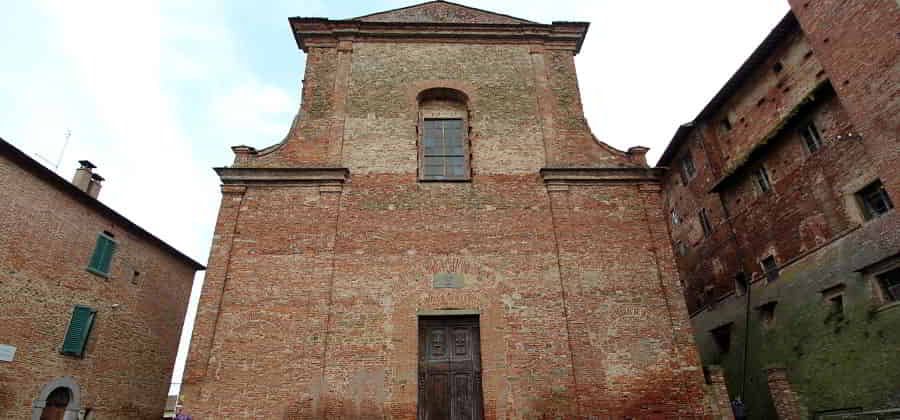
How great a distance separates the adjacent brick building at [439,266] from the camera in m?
8.45

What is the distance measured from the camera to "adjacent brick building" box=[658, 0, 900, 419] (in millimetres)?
10797

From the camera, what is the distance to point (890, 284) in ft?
35.5

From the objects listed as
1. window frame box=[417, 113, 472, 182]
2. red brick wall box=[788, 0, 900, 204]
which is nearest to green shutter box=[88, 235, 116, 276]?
window frame box=[417, 113, 472, 182]

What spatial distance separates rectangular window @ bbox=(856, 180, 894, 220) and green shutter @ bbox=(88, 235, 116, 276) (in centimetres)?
2011

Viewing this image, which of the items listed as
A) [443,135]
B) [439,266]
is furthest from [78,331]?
[443,135]

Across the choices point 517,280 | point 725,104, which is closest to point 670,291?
point 517,280

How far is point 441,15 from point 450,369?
9.26 metres

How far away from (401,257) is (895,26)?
11622 mm

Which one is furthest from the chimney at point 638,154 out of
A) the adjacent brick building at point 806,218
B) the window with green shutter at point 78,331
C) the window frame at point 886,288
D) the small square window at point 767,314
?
the window with green shutter at point 78,331

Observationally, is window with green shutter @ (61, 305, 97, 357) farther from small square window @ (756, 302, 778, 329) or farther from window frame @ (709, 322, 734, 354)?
window frame @ (709, 322, 734, 354)

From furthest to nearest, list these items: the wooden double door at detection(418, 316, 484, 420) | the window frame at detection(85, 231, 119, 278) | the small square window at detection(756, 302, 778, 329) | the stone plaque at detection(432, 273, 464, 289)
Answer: the small square window at detection(756, 302, 778, 329) → the window frame at detection(85, 231, 119, 278) → the stone plaque at detection(432, 273, 464, 289) → the wooden double door at detection(418, 316, 484, 420)

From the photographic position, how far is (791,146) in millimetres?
14062

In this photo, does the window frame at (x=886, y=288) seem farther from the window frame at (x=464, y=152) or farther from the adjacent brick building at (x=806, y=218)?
the window frame at (x=464, y=152)

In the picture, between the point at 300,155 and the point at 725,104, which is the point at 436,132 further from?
the point at 725,104
